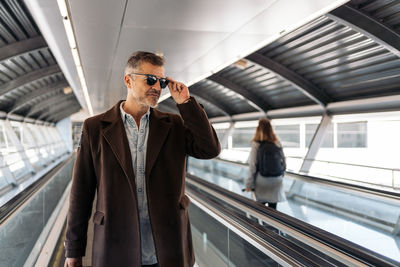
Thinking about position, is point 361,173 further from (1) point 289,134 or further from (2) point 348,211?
(1) point 289,134

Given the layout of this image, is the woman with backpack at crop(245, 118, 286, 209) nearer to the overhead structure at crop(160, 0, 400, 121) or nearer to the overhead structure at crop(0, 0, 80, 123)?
the overhead structure at crop(160, 0, 400, 121)

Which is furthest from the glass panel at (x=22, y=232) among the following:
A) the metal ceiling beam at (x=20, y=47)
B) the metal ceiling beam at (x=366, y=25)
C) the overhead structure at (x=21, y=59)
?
the metal ceiling beam at (x=366, y=25)

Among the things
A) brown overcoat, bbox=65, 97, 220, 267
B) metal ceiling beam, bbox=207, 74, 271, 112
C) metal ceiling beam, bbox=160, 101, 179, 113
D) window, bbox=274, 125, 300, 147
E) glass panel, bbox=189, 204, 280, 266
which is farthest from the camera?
metal ceiling beam, bbox=160, 101, 179, 113

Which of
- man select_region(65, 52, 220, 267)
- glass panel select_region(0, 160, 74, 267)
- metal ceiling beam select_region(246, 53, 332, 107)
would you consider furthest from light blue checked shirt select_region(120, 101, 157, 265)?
metal ceiling beam select_region(246, 53, 332, 107)

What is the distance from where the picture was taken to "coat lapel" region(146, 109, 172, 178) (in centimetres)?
182

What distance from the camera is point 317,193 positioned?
6641mm

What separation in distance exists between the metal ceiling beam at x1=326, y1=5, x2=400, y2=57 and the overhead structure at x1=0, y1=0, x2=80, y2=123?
651 cm

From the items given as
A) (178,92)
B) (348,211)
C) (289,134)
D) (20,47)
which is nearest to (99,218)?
(178,92)

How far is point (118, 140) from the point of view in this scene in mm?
1845

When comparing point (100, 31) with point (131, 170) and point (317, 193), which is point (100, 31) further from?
point (317, 193)

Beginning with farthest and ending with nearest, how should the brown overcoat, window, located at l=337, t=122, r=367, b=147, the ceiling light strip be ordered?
window, located at l=337, t=122, r=367, b=147, the ceiling light strip, the brown overcoat

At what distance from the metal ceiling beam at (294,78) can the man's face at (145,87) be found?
26.2 feet

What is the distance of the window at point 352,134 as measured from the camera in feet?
34.4

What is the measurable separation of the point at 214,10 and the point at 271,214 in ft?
8.59
